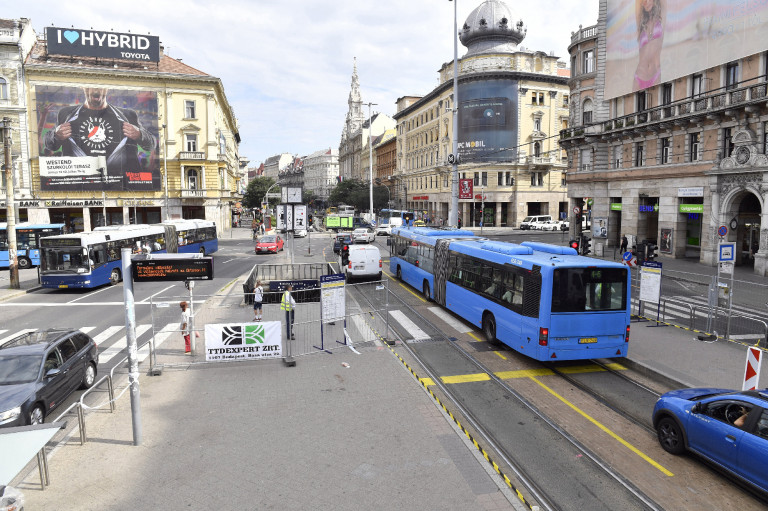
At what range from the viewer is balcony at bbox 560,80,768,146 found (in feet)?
90.3

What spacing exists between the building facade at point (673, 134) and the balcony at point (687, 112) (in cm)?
7

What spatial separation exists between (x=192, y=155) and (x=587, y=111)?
4043 cm

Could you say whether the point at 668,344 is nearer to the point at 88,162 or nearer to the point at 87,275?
the point at 87,275

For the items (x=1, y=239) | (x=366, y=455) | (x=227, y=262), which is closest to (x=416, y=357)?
(x=366, y=455)

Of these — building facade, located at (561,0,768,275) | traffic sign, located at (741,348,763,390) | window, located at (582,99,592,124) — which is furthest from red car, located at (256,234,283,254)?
traffic sign, located at (741,348,763,390)

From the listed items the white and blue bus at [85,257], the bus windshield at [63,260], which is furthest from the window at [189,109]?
the bus windshield at [63,260]

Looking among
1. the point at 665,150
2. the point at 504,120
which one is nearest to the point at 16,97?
the point at 504,120

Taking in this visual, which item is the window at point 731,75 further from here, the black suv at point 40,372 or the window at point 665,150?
the black suv at point 40,372

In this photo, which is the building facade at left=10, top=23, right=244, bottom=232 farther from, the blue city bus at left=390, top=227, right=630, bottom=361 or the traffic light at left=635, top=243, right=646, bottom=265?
the blue city bus at left=390, top=227, right=630, bottom=361

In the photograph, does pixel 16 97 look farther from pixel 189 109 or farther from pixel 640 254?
pixel 640 254

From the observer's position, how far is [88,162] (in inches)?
2098

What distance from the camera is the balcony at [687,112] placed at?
27.5 meters

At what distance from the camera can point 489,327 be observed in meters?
14.9

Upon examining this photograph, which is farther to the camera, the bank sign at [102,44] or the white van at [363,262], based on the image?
the bank sign at [102,44]
